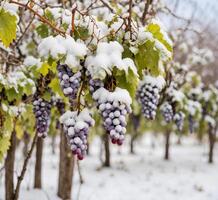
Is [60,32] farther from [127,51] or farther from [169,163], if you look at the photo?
[169,163]

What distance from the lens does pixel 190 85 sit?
33.9 feet

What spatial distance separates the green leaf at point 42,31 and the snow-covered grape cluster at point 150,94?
1244 mm

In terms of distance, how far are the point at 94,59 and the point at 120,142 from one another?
0.54 meters

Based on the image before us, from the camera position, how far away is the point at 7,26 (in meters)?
3.06

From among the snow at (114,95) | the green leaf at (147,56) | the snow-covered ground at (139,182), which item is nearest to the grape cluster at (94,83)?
the snow at (114,95)

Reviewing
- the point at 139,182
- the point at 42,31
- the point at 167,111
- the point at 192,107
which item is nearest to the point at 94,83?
the point at 42,31

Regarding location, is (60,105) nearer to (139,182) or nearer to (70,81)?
(70,81)

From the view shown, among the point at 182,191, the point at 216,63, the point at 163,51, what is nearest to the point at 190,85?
the point at 182,191

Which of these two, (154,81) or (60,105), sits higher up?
(154,81)

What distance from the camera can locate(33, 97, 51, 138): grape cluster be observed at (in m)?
4.71

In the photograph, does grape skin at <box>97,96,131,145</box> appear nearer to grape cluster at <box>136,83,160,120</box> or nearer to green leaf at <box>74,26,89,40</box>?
green leaf at <box>74,26,89,40</box>

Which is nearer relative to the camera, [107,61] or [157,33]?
[107,61]

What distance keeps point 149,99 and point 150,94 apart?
0.19ft

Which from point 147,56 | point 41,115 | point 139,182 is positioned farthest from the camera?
point 139,182
